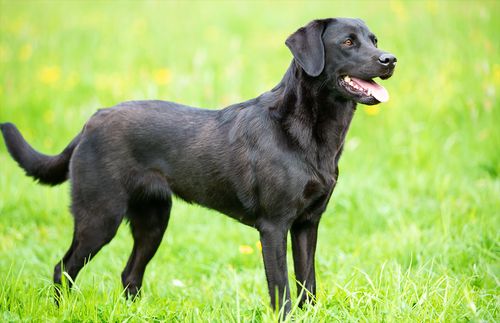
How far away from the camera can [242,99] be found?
689 centimetres

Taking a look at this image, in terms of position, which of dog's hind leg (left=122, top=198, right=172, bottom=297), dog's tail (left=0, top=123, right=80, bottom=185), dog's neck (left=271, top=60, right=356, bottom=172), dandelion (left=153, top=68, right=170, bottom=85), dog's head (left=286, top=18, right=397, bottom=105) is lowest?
dog's hind leg (left=122, top=198, right=172, bottom=297)

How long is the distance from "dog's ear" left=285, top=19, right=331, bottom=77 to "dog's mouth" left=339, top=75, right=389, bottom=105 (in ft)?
0.52

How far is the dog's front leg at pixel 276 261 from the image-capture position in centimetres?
301

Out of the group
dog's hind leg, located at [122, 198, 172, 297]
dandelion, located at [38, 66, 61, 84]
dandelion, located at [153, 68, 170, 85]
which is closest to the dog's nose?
dog's hind leg, located at [122, 198, 172, 297]

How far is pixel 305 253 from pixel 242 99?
12.6 ft

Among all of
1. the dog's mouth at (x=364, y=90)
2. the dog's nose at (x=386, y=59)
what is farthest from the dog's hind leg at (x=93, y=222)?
the dog's nose at (x=386, y=59)

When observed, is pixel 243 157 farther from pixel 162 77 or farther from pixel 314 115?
pixel 162 77

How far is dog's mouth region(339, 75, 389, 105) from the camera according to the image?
3.00 meters

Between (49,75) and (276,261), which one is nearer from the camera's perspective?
(276,261)

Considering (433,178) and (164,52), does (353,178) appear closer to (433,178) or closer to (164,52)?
(433,178)

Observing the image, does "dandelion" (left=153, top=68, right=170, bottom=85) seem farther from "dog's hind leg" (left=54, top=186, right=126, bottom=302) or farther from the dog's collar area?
the dog's collar area

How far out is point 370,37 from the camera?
3230 mm

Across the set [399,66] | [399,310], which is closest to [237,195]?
[399,310]

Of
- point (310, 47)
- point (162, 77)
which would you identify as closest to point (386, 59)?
point (310, 47)
